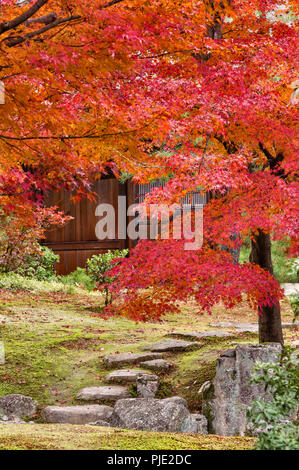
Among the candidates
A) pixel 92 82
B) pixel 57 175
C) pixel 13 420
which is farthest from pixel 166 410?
pixel 92 82

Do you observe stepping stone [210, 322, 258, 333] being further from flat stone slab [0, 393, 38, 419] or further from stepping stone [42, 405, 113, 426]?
flat stone slab [0, 393, 38, 419]

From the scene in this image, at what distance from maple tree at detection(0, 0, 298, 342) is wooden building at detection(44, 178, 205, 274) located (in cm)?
840

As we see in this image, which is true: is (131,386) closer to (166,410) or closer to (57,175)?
(166,410)

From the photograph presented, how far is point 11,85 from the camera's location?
4.45 meters

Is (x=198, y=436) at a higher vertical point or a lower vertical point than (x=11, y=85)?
lower

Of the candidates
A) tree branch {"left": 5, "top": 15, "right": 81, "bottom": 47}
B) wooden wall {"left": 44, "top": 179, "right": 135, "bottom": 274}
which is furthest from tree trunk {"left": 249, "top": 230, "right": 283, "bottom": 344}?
wooden wall {"left": 44, "top": 179, "right": 135, "bottom": 274}

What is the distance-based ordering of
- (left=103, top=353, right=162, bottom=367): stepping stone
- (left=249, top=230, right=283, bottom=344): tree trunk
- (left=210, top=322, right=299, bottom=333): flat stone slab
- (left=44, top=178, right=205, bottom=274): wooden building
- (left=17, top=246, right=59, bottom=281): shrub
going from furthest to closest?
(left=44, top=178, right=205, bottom=274): wooden building < (left=17, top=246, right=59, bottom=281): shrub < (left=210, top=322, right=299, bottom=333): flat stone slab < (left=103, top=353, right=162, bottom=367): stepping stone < (left=249, top=230, right=283, bottom=344): tree trunk

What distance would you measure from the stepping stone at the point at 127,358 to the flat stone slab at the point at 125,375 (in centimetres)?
40

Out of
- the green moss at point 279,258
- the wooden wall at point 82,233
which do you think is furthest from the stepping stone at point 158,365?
the green moss at point 279,258

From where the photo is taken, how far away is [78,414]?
5883 millimetres

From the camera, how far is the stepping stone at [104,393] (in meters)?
6.59

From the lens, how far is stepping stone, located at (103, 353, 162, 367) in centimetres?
773

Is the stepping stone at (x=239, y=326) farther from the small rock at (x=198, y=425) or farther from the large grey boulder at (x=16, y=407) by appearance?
the large grey boulder at (x=16, y=407)
